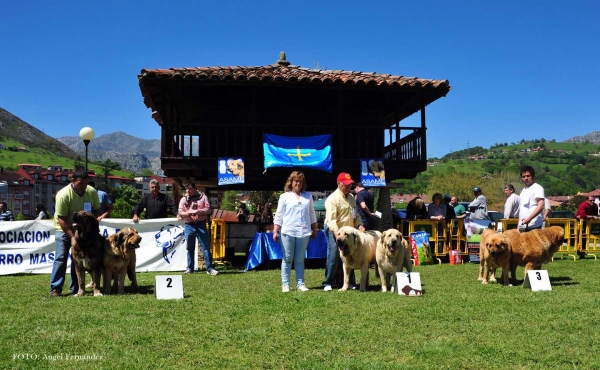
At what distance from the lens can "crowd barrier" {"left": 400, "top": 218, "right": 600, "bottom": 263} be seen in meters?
14.5

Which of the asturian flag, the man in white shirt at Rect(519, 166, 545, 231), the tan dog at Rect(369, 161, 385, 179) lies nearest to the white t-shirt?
the man in white shirt at Rect(519, 166, 545, 231)

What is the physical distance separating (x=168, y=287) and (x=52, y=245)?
6450 mm

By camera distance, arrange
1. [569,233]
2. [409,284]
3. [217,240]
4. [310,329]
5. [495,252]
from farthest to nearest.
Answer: [569,233] < [217,240] < [495,252] < [409,284] < [310,329]

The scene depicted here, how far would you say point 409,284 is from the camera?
8.05 m

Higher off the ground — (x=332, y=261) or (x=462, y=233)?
(x=462, y=233)

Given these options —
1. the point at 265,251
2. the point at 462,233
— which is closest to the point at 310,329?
the point at 265,251

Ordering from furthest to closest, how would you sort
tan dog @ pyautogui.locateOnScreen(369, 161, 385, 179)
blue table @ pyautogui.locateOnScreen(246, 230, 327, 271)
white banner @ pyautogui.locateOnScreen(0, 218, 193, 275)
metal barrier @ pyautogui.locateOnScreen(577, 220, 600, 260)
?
tan dog @ pyautogui.locateOnScreen(369, 161, 385, 179) < metal barrier @ pyautogui.locateOnScreen(577, 220, 600, 260) < blue table @ pyautogui.locateOnScreen(246, 230, 327, 271) < white banner @ pyautogui.locateOnScreen(0, 218, 193, 275)

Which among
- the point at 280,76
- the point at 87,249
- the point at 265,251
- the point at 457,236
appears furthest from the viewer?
the point at 457,236

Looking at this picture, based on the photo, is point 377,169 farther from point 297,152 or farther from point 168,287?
point 168,287

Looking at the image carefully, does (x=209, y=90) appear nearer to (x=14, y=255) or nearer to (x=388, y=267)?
(x=14, y=255)

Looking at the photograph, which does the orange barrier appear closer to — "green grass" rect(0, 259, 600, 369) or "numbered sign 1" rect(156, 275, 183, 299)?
"green grass" rect(0, 259, 600, 369)

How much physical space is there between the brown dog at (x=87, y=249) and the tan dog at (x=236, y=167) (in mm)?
6533

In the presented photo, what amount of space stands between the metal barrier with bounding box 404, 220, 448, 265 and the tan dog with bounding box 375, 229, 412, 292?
5.71 meters

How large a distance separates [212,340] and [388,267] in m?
3.96
